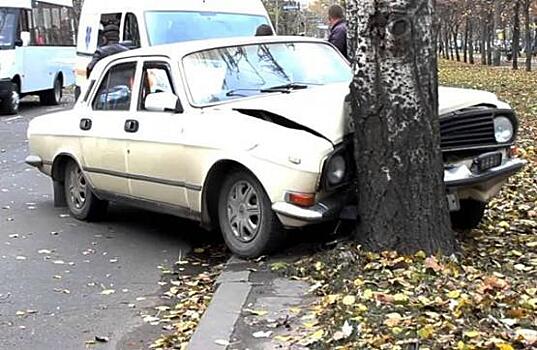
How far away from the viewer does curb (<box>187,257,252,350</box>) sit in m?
5.02

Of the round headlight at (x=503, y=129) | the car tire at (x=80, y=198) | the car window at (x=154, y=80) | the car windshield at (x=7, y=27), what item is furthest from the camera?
the car windshield at (x=7, y=27)

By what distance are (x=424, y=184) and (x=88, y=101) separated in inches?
159

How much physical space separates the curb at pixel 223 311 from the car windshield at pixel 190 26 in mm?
8012

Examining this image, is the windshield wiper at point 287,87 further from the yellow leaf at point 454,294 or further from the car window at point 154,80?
the yellow leaf at point 454,294

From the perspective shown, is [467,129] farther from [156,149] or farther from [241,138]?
[156,149]

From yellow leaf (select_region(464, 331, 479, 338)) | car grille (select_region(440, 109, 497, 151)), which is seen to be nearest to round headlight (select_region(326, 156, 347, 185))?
car grille (select_region(440, 109, 497, 151))

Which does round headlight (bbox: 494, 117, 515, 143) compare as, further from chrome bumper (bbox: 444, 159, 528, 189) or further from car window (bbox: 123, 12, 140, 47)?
car window (bbox: 123, 12, 140, 47)

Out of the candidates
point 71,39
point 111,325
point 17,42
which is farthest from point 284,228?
point 71,39

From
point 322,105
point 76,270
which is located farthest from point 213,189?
point 76,270

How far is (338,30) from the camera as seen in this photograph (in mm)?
12812

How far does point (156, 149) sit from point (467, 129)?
8.39 feet

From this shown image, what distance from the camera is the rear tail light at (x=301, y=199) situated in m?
6.46

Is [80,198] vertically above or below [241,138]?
below

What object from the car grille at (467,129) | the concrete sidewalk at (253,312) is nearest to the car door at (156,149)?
the concrete sidewalk at (253,312)
